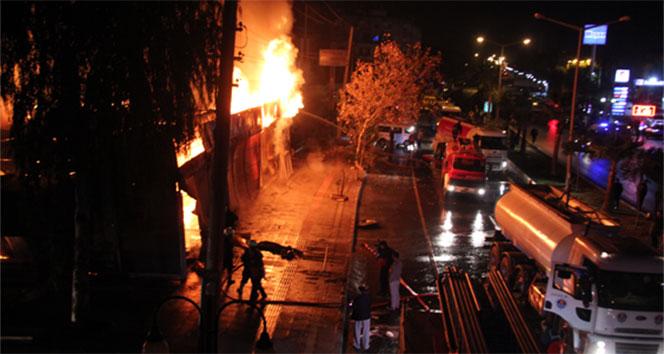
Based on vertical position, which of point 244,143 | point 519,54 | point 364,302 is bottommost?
point 364,302

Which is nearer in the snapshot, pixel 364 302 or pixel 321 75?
pixel 364 302

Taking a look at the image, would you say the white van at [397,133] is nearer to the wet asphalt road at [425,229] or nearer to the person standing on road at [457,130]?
the person standing on road at [457,130]

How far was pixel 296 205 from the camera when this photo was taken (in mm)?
21125

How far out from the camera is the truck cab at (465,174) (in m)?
24.1

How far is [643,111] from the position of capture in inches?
2168

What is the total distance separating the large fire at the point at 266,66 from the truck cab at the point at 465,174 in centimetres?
789

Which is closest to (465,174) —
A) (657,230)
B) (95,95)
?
(657,230)

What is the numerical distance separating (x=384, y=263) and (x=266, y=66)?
540 inches

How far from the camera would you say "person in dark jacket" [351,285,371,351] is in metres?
10.1

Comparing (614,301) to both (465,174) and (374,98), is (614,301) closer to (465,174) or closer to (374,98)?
(465,174)

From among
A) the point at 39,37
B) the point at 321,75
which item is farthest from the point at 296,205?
the point at 321,75

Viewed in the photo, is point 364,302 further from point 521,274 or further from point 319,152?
point 319,152

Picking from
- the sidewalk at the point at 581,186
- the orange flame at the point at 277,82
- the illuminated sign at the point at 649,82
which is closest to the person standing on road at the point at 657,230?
the sidewalk at the point at 581,186

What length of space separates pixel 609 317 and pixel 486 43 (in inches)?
2273
